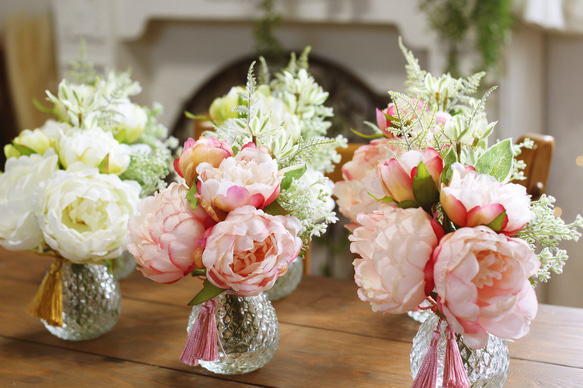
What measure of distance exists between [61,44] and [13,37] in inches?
15.1

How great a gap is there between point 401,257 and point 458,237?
0.19 feet

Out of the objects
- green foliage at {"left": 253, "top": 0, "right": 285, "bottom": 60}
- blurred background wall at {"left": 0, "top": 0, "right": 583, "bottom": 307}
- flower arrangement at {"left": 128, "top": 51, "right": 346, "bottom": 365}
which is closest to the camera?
flower arrangement at {"left": 128, "top": 51, "right": 346, "bottom": 365}

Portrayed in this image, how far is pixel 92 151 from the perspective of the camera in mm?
906

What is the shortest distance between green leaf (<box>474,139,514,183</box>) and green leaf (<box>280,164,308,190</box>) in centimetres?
20

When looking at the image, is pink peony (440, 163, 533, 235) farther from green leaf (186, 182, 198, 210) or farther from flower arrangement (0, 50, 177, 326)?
flower arrangement (0, 50, 177, 326)

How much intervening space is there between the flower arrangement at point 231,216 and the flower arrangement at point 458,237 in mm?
93

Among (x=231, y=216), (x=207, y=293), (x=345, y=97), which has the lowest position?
(x=345, y=97)

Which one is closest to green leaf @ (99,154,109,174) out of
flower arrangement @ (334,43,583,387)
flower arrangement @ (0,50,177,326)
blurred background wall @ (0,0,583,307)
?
flower arrangement @ (0,50,177,326)

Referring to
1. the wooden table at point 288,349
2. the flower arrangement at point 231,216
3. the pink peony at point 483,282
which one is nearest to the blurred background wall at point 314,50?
the wooden table at point 288,349

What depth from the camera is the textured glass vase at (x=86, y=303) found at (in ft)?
3.05

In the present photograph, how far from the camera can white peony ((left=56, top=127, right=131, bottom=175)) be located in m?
0.91

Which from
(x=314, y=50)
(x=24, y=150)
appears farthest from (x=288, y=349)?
(x=314, y=50)

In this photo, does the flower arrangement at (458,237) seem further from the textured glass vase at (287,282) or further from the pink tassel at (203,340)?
the textured glass vase at (287,282)

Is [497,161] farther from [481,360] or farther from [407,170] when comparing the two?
[481,360]
